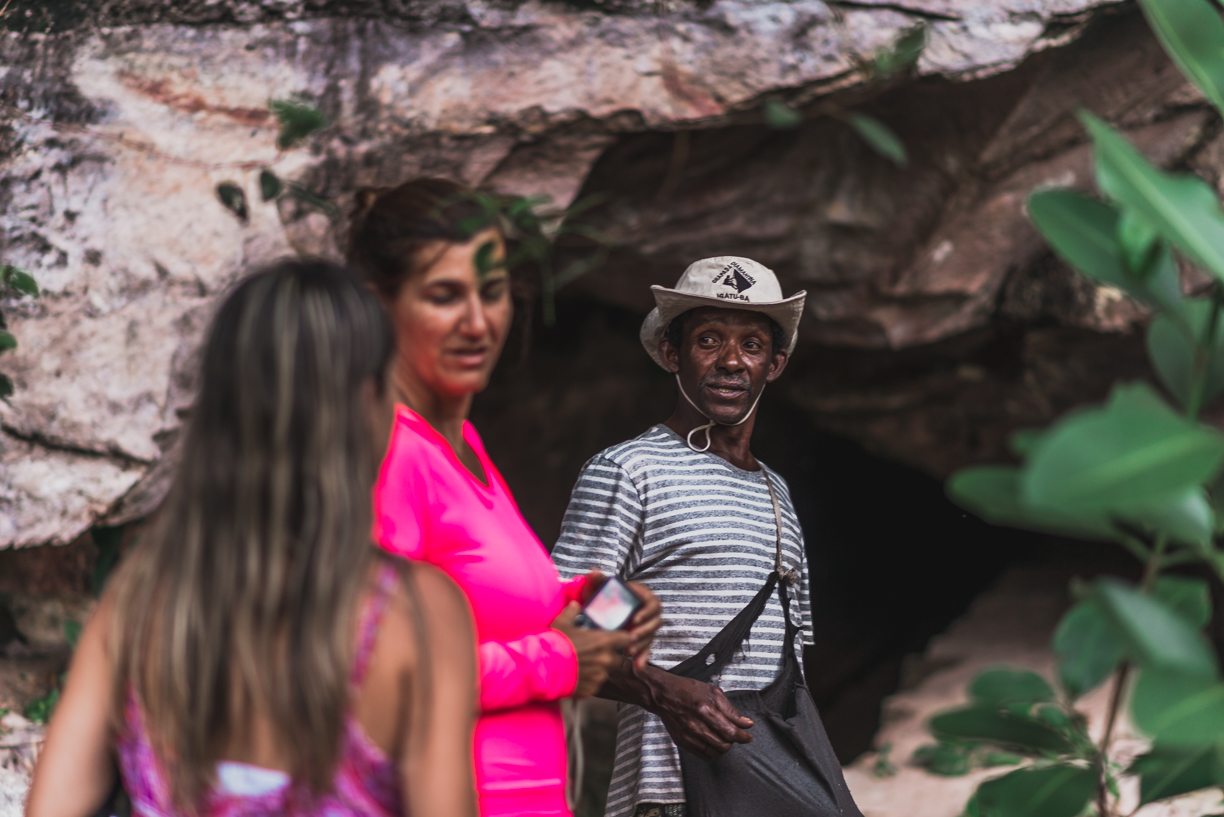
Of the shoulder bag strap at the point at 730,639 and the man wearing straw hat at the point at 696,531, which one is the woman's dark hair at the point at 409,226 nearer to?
the man wearing straw hat at the point at 696,531

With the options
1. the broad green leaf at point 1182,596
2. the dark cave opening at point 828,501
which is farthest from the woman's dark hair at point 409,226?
the dark cave opening at point 828,501

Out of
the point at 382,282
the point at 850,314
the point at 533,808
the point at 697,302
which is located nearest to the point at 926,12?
the point at 850,314

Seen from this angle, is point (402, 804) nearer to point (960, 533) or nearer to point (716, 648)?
point (716, 648)

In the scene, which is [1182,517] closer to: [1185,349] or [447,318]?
[1185,349]

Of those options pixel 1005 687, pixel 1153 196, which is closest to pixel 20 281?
pixel 1005 687

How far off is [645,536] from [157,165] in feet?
6.75

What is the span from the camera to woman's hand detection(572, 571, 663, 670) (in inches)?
64.2

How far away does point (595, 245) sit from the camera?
181 inches

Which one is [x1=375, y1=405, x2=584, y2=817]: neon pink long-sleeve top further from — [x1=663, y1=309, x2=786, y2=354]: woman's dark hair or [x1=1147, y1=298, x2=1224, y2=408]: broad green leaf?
[x1=663, y1=309, x2=786, y2=354]: woman's dark hair

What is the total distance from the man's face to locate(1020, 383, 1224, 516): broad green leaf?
1390 millimetres

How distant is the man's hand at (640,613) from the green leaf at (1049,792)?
554 mm

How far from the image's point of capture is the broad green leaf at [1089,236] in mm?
1198

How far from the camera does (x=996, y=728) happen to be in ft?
4.50

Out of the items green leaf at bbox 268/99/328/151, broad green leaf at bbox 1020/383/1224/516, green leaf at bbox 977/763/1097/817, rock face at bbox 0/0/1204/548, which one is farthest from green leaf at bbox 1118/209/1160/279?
rock face at bbox 0/0/1204/548
